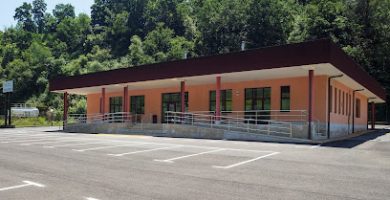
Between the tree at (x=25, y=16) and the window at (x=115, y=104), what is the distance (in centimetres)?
10788

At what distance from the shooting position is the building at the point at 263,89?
2039 centimetres

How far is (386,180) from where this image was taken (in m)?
Answer: 8.98

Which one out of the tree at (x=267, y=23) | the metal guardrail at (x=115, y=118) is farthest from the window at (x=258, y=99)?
the tree at (x=267, y=23)

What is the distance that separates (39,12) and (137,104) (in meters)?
121

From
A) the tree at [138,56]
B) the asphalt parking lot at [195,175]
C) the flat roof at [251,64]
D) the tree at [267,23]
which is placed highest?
the tree at [267,23]

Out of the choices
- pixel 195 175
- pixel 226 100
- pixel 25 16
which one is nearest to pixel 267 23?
pixel 226 100

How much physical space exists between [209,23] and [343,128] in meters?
49.8

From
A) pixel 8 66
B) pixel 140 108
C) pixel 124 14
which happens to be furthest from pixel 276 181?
pixel 124 14

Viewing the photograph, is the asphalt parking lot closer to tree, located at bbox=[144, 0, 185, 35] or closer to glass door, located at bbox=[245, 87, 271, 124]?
glass door, located at bbox=[245, 87, 271, 124]

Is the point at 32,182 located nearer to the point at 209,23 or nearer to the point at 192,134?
the point at 192,134

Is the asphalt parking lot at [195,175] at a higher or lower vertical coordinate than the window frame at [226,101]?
lower

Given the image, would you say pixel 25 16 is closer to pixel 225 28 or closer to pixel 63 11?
pixel 63 11

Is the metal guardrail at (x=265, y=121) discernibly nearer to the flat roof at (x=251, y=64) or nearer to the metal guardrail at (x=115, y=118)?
the flat roof at (x=251, y=64)

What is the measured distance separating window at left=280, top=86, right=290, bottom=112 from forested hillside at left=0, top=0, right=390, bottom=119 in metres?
30.5
